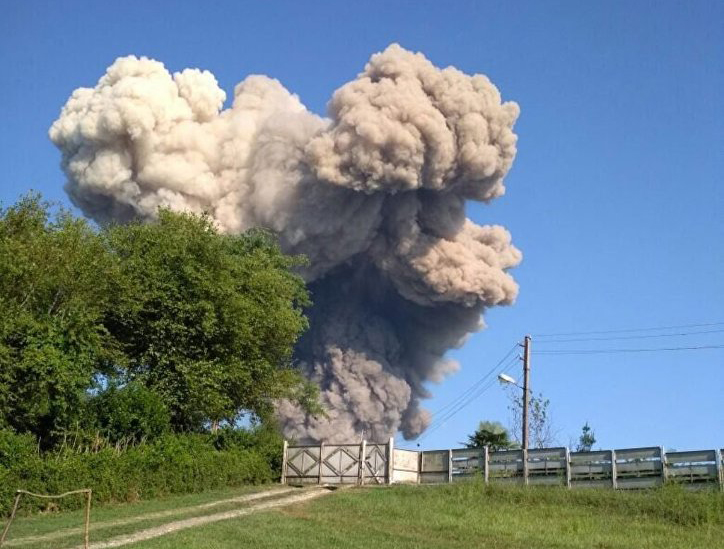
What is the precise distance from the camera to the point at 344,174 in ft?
191

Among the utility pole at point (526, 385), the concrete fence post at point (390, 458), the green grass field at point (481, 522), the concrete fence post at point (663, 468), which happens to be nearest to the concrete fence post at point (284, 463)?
the concrete fence post at point (390, 458)

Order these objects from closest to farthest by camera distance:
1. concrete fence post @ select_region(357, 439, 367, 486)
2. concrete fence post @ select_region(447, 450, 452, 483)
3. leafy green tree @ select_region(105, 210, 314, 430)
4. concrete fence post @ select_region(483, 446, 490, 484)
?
concrete fence post @ select_region(483, 446, 490, 484), concrete fence post @ select_region(447, 450, 452, 483), concrete fence post @ select_region(357, 439, 367, 486), leafy green tree @ select_region(105, 210, 314, 430)

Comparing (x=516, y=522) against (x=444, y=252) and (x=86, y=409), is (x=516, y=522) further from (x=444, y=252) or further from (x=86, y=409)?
(x=444, y=252)

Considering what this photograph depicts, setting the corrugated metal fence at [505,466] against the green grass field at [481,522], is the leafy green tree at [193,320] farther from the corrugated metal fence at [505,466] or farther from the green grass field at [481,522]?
the green grass field at [481,522]

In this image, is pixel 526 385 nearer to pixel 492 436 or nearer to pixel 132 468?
pixel 492 436

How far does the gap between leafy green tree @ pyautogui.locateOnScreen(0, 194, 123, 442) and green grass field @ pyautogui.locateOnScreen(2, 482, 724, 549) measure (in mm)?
4019

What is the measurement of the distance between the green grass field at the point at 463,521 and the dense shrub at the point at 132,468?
1066 millimetres

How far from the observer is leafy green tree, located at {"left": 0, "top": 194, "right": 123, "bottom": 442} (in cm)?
2484

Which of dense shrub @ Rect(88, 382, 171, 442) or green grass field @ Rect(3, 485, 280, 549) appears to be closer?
green grass field @ Rect(3, 485, 280, 549)

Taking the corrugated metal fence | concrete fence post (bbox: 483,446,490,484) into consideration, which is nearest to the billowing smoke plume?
the corrugated metal fence

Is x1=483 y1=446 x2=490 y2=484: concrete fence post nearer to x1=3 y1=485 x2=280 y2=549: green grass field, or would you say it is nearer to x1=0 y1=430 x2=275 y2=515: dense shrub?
x1=3 y1=485 x2=280 y2=549: green grass field

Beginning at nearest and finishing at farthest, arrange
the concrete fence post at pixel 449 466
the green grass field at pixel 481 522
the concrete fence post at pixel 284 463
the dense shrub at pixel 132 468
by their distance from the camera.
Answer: the green grass field at pixel 481 522 < the dense shrub at pixel 132 468 < the concrete fence post at pixel 449 466 < the concrete fence post at pixel 284 463

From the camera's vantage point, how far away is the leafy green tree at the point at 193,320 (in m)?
31.2

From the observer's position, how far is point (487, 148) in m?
58.8
